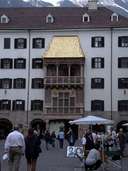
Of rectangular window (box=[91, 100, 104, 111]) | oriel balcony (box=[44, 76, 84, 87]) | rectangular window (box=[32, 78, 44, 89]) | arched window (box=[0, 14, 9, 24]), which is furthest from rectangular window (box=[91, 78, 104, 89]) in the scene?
arched window (box=[0, 14, 9, 24])

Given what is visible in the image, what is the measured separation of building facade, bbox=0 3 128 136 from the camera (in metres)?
77.8

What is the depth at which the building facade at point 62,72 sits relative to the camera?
77812 millimetres

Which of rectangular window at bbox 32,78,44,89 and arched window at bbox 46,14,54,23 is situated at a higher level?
arched window at bbox 46,14,54,23

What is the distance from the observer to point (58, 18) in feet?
276

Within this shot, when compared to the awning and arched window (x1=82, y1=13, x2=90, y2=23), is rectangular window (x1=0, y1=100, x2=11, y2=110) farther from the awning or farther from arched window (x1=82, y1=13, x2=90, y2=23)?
arched window (x1=82, y1=13, x2=90, y2=23)

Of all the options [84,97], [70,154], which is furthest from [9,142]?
[84,97]

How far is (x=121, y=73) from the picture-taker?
77.9 meters

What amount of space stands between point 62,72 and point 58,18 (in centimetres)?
917

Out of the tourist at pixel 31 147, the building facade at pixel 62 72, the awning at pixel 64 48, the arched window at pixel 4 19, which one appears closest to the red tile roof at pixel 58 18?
the building facade at pixel 62 72

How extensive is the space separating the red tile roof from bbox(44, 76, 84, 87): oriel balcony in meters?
7.37

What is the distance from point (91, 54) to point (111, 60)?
2.88 meters

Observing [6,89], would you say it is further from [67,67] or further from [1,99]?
[67,67]

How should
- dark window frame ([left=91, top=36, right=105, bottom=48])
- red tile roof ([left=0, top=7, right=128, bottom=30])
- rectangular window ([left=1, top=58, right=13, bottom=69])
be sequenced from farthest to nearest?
red tile roof ([left=0, top=7, right=128, bottom=30]) → rectangular window ([left=1, top=58, right=13, bottom=69]) → dark window frame ([left=91, top=36, right=105, bottom=48])

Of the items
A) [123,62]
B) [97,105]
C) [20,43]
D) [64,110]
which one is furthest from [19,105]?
[123,62]
